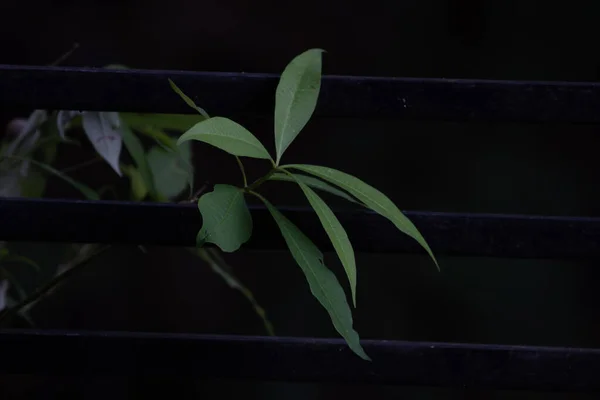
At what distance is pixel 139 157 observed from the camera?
64 centimetres

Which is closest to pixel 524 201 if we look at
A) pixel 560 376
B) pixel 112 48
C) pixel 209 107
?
pixel 112 48

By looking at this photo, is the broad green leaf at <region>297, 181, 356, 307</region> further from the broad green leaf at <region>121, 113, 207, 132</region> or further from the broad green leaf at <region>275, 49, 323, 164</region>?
the broad green leaf at <region>121, 113, 207, 132</region>

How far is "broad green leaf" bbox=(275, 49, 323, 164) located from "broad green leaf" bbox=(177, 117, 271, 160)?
33mm

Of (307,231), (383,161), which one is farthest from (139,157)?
(383,161)

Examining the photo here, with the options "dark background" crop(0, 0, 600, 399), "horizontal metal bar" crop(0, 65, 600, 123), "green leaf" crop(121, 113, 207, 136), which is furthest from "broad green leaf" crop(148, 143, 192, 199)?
"dark background" crop(0, 0, 600, 399)

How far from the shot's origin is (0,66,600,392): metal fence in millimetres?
545

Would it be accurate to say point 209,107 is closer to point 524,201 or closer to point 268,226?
point 268,226

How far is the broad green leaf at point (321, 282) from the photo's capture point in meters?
0.49

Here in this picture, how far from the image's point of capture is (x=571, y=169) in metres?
1.49

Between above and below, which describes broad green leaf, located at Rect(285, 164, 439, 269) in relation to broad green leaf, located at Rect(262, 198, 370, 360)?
above

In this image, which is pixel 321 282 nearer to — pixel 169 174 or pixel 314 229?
pixel 314 229

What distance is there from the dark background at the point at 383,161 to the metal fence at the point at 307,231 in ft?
2.57

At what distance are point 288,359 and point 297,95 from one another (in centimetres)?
20

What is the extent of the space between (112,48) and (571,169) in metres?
0.90
